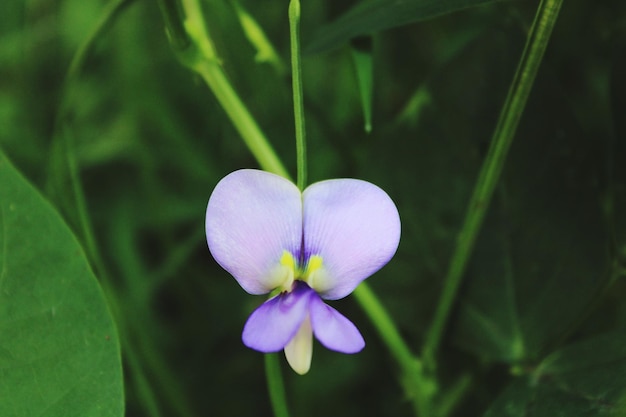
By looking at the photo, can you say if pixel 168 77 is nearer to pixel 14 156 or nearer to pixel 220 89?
pixel 14 156

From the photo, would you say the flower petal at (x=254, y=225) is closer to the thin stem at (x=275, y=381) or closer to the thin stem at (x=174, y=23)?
the thin stem at (x=275, y=381)

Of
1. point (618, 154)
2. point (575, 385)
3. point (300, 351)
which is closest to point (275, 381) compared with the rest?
point (300, 351)

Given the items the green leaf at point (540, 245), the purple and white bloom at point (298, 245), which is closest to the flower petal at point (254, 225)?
the purple and white bloom at point (298, 245)

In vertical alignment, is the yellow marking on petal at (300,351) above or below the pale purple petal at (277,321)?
below

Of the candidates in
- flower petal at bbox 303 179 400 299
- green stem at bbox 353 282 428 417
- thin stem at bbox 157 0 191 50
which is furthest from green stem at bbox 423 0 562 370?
thin stem at bbox 157 0 191 50

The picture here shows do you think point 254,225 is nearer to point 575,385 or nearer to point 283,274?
point 283,274

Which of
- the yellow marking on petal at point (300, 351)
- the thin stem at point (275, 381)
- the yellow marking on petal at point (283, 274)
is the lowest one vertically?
the thin stem at point (275, 381)
